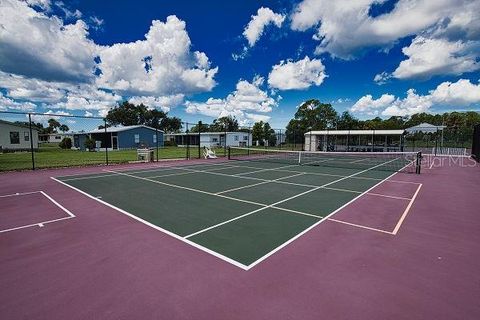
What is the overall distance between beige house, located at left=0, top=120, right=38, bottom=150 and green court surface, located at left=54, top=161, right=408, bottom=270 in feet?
102

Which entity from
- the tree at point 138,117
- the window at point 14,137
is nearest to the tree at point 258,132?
the tree at point 138,117

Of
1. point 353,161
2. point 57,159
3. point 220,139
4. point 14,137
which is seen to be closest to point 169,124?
point 220,139

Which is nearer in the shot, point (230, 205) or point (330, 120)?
point (230, 205)

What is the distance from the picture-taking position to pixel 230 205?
7.88 metres

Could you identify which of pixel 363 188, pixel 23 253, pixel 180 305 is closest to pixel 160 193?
pixel 23 253

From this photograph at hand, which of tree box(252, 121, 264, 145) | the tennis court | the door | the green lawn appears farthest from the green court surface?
tree box(252, 121, 264, 145)

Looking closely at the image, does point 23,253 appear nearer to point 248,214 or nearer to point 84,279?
point 84,279

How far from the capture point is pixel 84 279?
12.5 ft

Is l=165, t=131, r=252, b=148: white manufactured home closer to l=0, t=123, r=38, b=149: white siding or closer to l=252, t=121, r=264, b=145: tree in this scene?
l=252, t=121, r=264, b=145: tree

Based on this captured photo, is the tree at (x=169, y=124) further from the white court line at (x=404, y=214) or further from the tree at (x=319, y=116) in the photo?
the white court line at (x=404, y=214)

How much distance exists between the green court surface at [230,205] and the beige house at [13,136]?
31.1 m

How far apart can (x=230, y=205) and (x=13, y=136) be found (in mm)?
41874

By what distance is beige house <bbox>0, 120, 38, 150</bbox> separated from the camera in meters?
34.2

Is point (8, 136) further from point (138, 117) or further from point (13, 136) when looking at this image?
point (138, 117)
